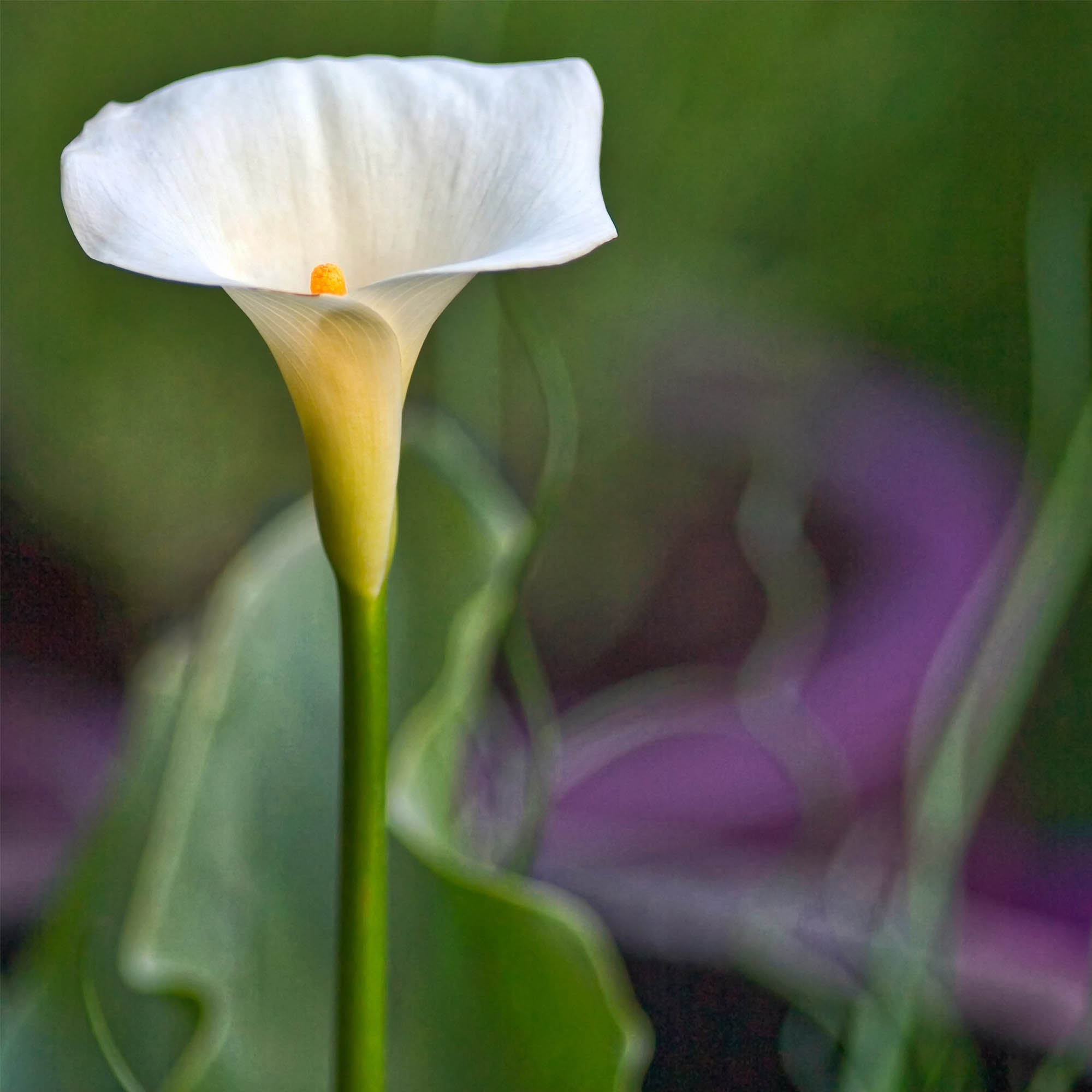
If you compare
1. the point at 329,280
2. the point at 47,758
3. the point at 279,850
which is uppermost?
the point at 329,280

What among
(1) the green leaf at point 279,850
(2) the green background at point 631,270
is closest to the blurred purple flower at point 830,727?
(2) the green background at point 631,270

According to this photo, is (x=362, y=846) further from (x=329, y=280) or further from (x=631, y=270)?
(x=631, y=270)

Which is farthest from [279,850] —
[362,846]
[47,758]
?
[47,758]

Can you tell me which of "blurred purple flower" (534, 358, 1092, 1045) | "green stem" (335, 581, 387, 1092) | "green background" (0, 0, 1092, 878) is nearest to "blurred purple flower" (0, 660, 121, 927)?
"green background" (0, 0, 1092, 878)

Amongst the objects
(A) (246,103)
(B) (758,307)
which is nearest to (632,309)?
(B) (758,307)

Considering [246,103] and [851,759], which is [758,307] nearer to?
[851,759]

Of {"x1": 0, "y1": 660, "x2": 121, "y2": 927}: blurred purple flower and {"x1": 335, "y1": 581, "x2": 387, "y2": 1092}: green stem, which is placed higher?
{"x1": 335, "y1": 581, "x2": 387, "y2": 1092}: green stem

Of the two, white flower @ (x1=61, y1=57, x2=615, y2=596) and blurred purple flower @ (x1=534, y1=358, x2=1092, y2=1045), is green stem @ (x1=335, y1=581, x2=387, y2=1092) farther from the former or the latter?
blurred purple flower @ (x1=534, y1=358, x2=1092, y2=1045)
